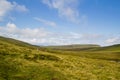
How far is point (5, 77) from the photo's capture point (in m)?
28.2

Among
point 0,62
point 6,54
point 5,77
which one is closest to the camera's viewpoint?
point 5,77

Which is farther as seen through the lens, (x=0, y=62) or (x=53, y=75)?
(x=0, y=62)

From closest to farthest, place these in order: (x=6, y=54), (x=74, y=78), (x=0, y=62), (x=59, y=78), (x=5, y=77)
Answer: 1. (x=5, y=77)
2. (x=59, y=78)
3. (x=74, y=78)
4. (x=0, y=62)
5. (x=6, y=54)

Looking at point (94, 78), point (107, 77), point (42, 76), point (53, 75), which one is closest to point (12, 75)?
point (42, 76)

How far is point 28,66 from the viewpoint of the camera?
35.6 meters

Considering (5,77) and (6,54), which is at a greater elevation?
(6,54)

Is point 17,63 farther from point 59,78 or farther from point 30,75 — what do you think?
point 59,78

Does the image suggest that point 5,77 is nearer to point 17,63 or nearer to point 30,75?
point 30,75

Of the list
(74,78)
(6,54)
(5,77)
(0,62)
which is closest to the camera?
(5,77)

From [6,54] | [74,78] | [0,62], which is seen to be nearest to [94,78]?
[74,78]

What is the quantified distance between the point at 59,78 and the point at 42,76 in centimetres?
270

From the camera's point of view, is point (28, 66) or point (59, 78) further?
point (28, 66)

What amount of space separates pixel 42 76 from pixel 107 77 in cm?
1311

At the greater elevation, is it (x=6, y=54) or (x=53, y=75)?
(x=6, y=54)
